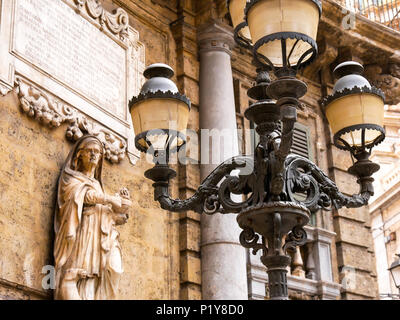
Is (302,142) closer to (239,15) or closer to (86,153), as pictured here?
(86,153)

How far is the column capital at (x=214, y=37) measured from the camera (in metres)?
10.7

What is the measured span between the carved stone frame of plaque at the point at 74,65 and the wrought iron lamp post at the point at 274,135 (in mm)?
2195

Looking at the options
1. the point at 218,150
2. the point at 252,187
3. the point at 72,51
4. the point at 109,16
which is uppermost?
the point at 109,16

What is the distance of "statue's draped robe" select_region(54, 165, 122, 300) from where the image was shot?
297 inches

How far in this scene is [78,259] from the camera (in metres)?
7.61

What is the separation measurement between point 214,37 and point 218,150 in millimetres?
1720

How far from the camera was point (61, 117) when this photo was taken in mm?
8281

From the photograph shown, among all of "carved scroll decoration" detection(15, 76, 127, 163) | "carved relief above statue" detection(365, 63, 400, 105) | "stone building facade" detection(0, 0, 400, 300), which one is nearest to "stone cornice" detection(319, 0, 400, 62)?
"stone building facade" detection(0, 0, 400, 300)

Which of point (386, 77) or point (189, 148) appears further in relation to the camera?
point (386, 77)

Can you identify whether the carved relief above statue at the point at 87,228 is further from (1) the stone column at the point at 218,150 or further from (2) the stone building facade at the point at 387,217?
(2) the stone building facade at the point at 387,217

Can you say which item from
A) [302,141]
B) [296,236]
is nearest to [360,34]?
[302,141]

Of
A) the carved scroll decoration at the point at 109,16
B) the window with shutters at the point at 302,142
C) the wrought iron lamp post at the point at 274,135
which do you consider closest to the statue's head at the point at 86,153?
the carved scroll decoration at the point at 109,16

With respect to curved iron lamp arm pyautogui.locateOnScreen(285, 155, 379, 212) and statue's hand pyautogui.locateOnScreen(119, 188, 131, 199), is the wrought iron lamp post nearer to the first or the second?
curved iron lamp arm pyautogui.locateOnScreen(285, 155, 379, 212)

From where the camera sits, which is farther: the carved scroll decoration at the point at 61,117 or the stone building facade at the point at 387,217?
the stone building facade at the point at 387,217
